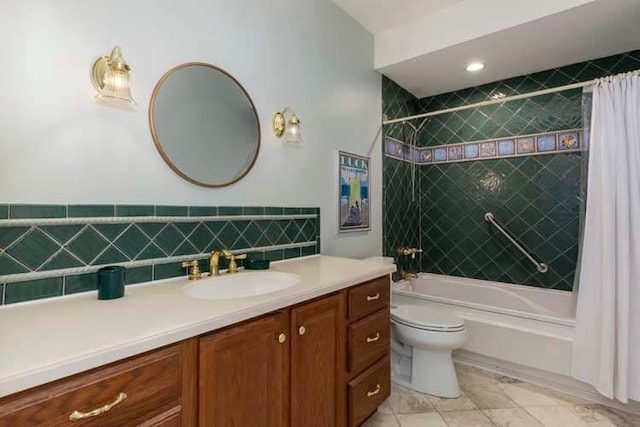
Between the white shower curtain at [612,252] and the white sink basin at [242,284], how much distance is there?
6.01ft

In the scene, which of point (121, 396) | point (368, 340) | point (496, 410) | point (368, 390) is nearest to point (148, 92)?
point (121, 396)

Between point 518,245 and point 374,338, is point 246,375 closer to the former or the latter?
point 374,338

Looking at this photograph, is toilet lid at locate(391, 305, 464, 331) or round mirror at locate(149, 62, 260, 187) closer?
round mirror at locate(149, 62, 260, 187)

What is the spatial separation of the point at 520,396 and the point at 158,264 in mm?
2255

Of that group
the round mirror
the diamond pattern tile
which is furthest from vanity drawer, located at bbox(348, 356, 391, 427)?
the diamond pattern tile

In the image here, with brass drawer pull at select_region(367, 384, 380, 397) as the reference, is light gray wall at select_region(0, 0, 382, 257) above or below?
above

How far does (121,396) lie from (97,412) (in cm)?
5

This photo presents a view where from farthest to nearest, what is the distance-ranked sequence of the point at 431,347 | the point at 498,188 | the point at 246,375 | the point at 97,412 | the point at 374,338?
the point at 498,188 < the point at 431,347 < the point at 374,338 < the point at 246,375 < the point at 97,412

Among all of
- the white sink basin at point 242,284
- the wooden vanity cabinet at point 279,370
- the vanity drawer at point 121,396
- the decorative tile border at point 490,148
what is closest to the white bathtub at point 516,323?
the decorative tile border at point 490,148

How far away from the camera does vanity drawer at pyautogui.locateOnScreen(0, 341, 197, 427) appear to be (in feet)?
1.98

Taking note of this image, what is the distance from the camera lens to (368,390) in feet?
5.06

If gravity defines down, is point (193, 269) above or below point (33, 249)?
below

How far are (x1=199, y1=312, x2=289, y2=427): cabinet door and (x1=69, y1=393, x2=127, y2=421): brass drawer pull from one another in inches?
7.9

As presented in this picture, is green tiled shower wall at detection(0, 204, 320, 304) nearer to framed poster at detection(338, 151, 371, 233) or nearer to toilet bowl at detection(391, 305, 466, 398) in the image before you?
framed poster at detection(338, 151, 371, 233)
